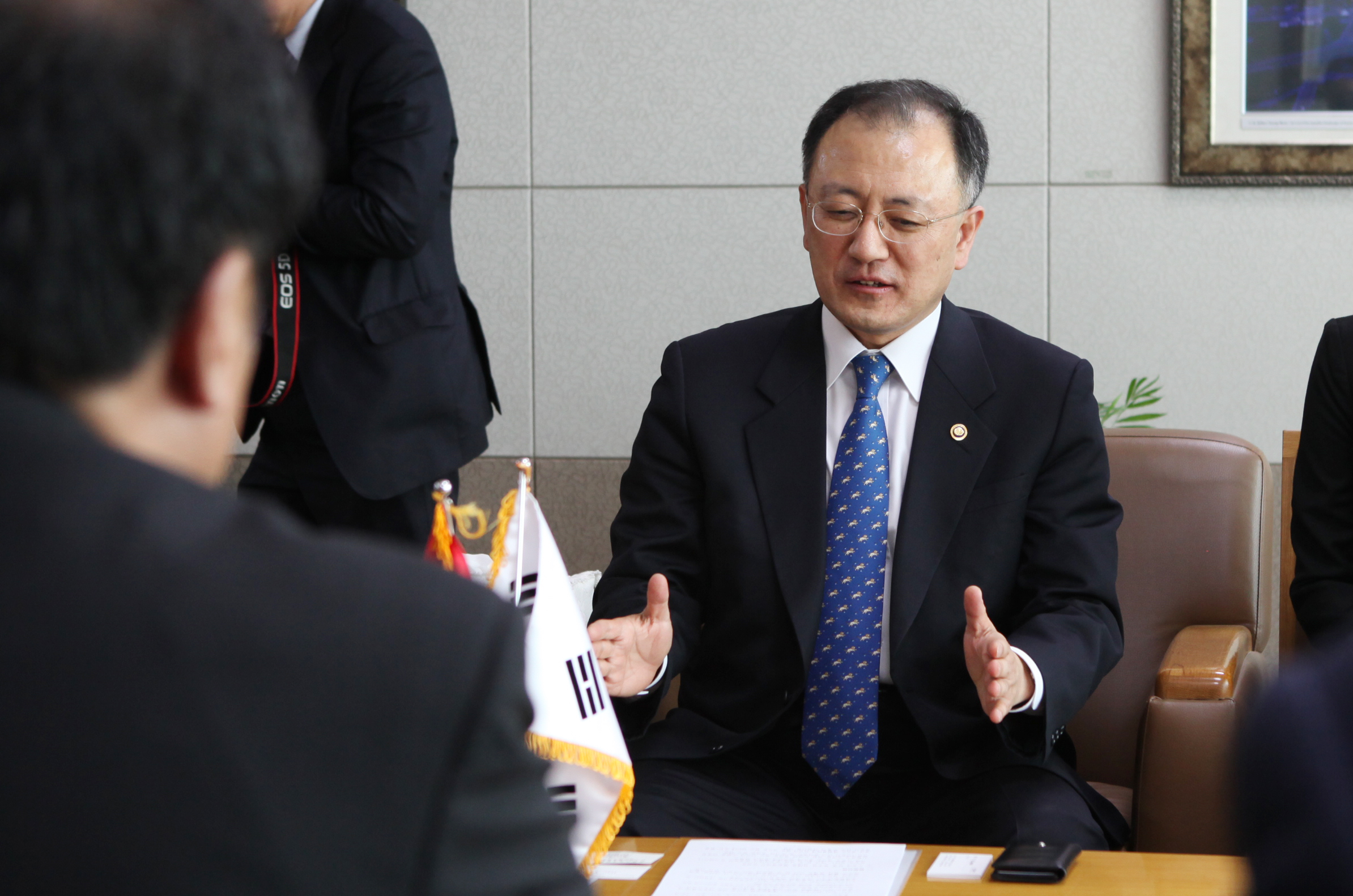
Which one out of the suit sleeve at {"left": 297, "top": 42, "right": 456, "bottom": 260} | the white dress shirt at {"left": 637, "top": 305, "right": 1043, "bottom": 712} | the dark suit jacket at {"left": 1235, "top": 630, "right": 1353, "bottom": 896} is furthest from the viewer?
the suit sleeve at {"left": 297, "top": 42, "right": 456, "bottom": 260}

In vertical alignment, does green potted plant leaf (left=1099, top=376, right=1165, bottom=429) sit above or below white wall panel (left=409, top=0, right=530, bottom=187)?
below

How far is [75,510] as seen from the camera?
0.50 m

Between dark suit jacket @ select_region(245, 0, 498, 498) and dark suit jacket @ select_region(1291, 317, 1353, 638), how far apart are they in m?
1.44

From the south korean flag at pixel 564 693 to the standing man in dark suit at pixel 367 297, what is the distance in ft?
3.56

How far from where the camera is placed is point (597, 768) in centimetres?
124

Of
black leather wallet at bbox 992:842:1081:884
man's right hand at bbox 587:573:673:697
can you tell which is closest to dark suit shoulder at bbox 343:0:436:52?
man's right hand at bbox 587:573:673:697

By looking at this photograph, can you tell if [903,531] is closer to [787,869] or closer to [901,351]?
[901,351]

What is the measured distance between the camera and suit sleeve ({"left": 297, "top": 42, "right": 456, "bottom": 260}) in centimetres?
226

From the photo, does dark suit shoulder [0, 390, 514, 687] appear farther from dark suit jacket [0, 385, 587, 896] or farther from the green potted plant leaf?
the green potted plant leaf

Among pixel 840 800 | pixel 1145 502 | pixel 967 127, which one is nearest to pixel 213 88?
pixel 840 800

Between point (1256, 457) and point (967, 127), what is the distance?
30.6 inches

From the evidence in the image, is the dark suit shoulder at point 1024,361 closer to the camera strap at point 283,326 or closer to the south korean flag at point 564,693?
the south korean flag at point 564,693

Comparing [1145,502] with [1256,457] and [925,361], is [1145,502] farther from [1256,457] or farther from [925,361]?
[925,361]

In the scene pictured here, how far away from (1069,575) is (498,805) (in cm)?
145
